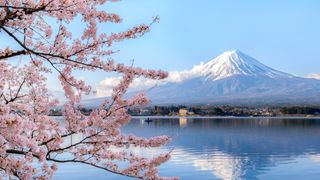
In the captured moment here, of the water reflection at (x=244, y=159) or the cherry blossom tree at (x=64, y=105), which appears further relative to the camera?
the water reflection at (x=244, y=159)

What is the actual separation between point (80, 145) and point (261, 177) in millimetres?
26072

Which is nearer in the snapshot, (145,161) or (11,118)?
(11,118)

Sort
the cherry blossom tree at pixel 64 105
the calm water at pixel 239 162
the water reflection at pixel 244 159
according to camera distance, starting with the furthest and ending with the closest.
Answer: the water reflection at pixel 244 159, the calm water at pixel 239 162, the cherry blossom tree at pixel 64 105

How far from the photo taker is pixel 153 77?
14.0 feet

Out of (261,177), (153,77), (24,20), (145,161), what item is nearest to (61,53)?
(24,20)

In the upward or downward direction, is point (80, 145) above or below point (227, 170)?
above

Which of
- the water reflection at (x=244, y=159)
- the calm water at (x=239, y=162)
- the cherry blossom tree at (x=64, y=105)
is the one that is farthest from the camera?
the water reflection at (x=244, y=159)

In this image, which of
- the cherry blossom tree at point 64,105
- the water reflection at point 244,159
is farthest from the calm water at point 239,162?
the cherry blossom tree at point 64,105

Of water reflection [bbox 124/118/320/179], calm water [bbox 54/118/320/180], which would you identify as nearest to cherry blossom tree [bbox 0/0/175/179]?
calm water [bbox 54/118/320/180]

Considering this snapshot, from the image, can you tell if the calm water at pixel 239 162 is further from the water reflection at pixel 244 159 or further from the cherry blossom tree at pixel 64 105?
the cherry blossom tree at pixel 64 105

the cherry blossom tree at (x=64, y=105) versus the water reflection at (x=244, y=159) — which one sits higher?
the cherry blossom tree at (x=64, y=105)

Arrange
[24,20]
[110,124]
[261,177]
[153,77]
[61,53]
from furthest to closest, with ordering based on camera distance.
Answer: [261,177]
[110,124]
[153,77]
[61,53]
[24,20]

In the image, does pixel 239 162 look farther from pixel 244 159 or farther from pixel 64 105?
pixel 64 105

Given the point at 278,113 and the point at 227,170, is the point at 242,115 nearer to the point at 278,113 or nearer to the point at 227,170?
the point at 278,113
